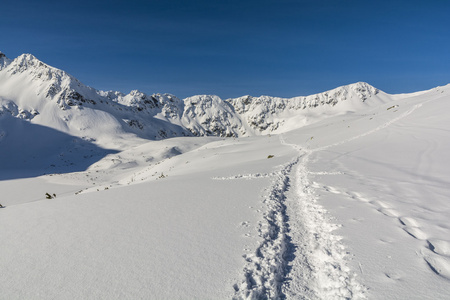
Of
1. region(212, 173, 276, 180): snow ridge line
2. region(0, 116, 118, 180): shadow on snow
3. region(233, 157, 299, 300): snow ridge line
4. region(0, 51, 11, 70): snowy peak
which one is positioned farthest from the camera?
region(0, 51, 11, 70): snowy peak

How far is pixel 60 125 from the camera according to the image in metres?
79.0

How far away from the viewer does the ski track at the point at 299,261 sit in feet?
13.0

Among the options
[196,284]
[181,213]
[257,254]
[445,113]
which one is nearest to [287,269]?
[257,254]

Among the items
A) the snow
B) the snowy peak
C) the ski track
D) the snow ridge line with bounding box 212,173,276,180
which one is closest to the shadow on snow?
the snow ridge line with bounding box 212,173,276,180

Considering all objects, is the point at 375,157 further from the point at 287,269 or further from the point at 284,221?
the point at 287,269

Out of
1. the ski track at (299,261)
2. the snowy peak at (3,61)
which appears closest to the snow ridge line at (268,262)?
the ski track at (299,261)

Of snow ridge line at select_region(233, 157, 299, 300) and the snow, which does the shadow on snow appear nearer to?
the snow

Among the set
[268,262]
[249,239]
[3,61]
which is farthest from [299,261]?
[3,61]

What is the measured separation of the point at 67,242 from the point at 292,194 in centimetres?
718

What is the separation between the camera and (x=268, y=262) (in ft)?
15.5

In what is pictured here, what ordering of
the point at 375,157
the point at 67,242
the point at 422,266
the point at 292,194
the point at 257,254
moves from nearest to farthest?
the point at 422,266
the point at 257,254
the point at 67,242
the point at 292,194
the point at 375,157

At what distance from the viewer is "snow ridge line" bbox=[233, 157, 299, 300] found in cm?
392

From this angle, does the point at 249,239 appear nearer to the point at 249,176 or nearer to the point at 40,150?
the point at 249,176

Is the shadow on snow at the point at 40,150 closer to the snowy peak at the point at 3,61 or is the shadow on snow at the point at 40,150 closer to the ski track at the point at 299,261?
the snowy peak at the point at 3,61
